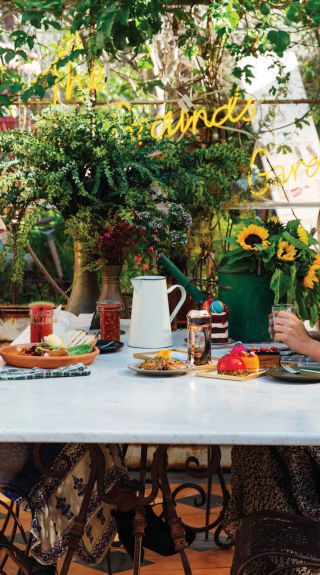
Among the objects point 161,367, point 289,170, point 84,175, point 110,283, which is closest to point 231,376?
point 161,367

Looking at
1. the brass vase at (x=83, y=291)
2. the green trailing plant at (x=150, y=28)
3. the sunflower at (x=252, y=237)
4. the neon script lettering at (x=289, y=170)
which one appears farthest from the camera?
the neon script lettering at (x=289, y=170)

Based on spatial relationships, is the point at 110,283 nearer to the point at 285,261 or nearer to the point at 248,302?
the point at 248,302

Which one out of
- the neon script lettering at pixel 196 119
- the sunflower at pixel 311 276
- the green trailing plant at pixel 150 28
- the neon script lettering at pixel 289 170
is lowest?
the sunflower at pixel 311 276

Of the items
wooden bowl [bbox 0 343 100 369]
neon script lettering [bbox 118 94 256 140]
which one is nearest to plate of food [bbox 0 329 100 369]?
wooden bowl [bbox 0 343 100 369]

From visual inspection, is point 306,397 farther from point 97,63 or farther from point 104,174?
point 97,63

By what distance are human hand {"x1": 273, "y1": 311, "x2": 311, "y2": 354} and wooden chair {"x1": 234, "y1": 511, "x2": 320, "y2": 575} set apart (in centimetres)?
56

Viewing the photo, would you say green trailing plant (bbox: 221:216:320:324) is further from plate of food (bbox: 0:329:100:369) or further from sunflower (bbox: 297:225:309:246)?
plate of food (bbox: 0:329:100:369)

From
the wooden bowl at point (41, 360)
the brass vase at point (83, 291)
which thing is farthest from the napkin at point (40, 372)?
the brass vase at point (83, 291)

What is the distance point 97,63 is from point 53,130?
2369 mm

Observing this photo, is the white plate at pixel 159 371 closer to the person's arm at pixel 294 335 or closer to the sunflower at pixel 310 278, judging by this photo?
the person's arm at pixel 294 335

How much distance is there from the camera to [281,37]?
4.80 m

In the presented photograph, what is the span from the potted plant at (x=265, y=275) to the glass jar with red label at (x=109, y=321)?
38 centimetres

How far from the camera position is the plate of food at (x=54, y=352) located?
2.52 m

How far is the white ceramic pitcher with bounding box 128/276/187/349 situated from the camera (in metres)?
2.87
